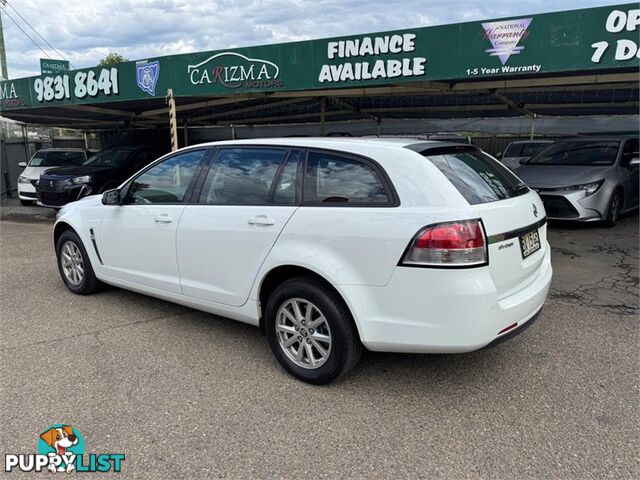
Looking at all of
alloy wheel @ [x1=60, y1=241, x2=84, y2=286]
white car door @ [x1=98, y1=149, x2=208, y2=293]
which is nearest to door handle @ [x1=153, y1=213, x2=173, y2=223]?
white car door @ [x1=98, y1=149, x2=208, y2=293]

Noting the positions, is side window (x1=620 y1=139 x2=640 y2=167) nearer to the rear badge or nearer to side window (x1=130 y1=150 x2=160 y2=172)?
the rear badge

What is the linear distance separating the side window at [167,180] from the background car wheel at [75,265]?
3.45ft

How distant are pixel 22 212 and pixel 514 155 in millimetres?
13139

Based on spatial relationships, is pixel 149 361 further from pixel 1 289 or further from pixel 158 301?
pixel 1 289

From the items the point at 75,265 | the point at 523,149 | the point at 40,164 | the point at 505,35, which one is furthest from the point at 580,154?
the point at 40,164

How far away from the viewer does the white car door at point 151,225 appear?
4.13 metres

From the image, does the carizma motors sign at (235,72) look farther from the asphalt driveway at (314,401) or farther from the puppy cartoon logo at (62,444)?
the puppy cartoon logo at (62,444)

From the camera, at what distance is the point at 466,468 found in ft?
8.25

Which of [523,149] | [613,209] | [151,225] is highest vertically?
[523,149]

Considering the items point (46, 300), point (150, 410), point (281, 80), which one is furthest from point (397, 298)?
point (281, 80)

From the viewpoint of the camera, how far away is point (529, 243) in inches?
129

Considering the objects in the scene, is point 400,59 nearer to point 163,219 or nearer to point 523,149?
point 163,219

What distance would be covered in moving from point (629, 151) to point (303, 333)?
8.70 metres

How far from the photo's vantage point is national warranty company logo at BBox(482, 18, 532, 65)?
6.96 m
